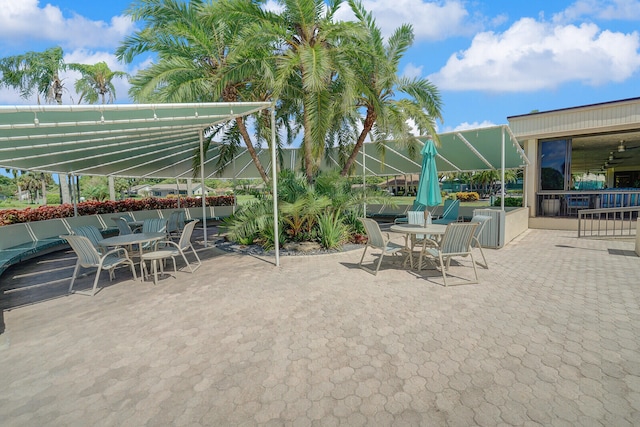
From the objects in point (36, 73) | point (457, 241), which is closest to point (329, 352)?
point (457, 241)

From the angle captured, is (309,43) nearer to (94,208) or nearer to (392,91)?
(392,91)

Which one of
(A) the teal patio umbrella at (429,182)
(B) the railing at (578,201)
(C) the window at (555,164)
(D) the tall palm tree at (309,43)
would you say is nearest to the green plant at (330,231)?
(D) the tall palm tree at (309,43)

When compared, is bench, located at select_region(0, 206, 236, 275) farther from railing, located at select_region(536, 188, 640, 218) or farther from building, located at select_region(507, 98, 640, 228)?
railing, located at select_region(536, 188, 640, 218)

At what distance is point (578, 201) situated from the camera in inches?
496

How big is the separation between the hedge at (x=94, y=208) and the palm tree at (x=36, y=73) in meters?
11.4

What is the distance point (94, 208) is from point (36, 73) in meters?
13.4

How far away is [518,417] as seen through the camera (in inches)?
91.9

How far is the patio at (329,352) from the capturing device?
2.46 m

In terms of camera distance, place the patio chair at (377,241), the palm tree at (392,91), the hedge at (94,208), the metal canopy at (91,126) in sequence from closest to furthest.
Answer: the metal canopy at (91,126) → the patio chair at (377,241) → the palm tree at (392,91) → the hedge at (94,208)

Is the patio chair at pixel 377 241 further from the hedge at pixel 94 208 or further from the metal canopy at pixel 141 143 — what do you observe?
the hedge at pixel 94 208

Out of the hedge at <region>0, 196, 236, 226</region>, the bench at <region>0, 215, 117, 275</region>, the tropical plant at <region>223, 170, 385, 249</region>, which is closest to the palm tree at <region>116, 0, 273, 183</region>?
the tropical plant at <region>223, 170, 385, 249</region>

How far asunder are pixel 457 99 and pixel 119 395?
1154 centimetres

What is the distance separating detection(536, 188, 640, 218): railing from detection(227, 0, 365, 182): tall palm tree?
993cm

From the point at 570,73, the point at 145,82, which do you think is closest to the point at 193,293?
the point at 145,82
